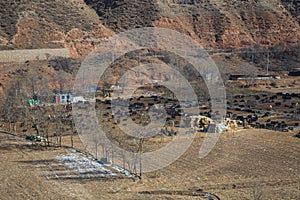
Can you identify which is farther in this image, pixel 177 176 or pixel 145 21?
pixel 145 21

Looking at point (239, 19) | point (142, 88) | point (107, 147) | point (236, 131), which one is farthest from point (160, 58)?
point (107, 147)

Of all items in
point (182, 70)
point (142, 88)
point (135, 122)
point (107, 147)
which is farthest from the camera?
point (182, 70)

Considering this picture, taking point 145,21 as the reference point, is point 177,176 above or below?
below

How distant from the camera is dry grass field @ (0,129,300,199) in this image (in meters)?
19.2

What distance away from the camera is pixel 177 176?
21641 millimetres

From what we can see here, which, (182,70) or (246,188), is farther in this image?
(182,70)

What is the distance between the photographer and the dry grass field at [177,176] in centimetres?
1922

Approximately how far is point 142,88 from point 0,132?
22346 millimetres

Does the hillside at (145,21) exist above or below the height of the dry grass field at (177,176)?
above

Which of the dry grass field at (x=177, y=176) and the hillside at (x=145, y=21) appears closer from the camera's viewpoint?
the dry grass field at (x=177, y=176)

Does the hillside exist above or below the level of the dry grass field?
above

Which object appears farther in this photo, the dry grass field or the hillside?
the hillside

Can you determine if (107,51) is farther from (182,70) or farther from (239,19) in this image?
(239,19)

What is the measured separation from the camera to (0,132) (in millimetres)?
33188
